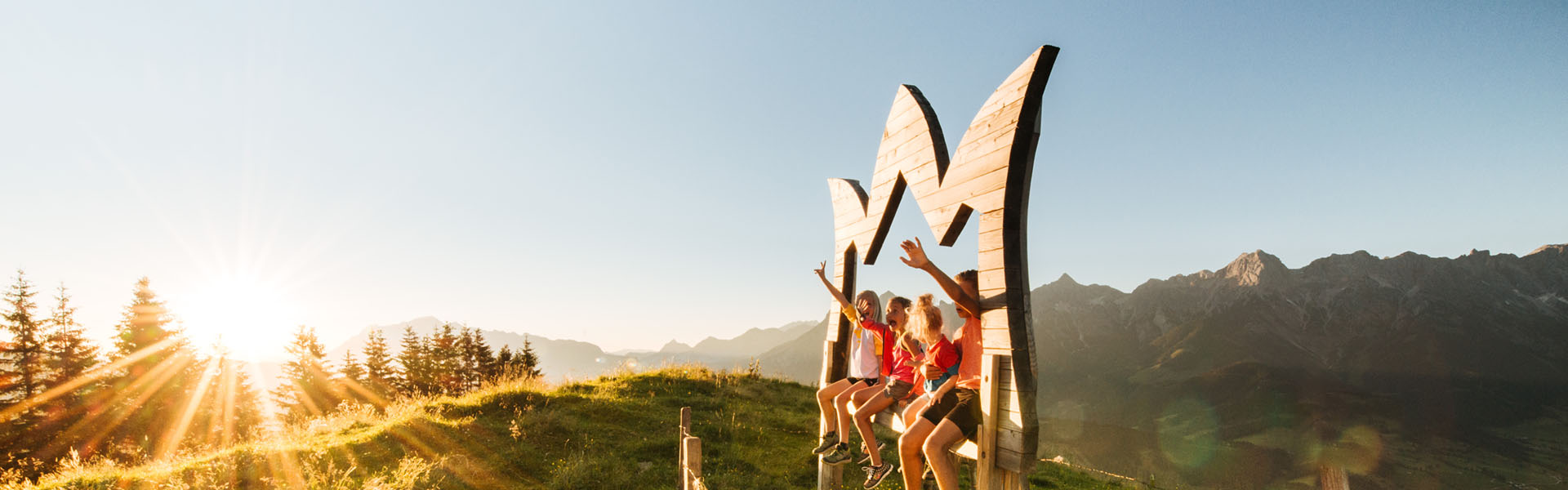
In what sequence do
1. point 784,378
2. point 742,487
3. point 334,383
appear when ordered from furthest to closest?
point 334,383, point 784,378, point 742,487

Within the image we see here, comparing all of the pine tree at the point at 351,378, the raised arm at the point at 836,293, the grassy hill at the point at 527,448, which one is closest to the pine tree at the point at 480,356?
the pine tree at the point at 351,378

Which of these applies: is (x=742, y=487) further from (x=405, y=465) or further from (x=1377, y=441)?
(x=1377, y=441)

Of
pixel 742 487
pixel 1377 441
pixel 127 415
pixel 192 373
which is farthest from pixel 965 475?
pixel 1377 441

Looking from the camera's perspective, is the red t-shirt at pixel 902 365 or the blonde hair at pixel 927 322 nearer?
the blonde hair at pixel 927 322

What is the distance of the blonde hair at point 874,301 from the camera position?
6418mm

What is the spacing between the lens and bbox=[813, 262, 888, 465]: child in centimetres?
624

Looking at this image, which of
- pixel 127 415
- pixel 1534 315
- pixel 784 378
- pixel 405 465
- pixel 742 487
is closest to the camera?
pixel 405 465

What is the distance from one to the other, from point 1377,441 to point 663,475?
188737 mm

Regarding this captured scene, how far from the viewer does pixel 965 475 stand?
1268 cm

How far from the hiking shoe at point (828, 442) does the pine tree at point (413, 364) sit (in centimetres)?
4235

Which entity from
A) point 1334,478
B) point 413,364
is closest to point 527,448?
point 1334,478

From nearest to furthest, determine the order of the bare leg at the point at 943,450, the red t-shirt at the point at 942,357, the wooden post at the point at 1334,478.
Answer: the bare leg at the point at 943,450
the red t-shirt at the point at 942,357
the wooden post at the point at 1334,478

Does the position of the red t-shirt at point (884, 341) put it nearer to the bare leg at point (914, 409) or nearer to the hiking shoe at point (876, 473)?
the bare leg at point (914, 409)

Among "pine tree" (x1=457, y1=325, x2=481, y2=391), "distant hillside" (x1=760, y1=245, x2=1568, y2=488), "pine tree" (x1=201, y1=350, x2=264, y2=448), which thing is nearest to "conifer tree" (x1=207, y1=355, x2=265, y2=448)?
"pine tree" (x1=201, y1=350, x2=264, y2=448)
